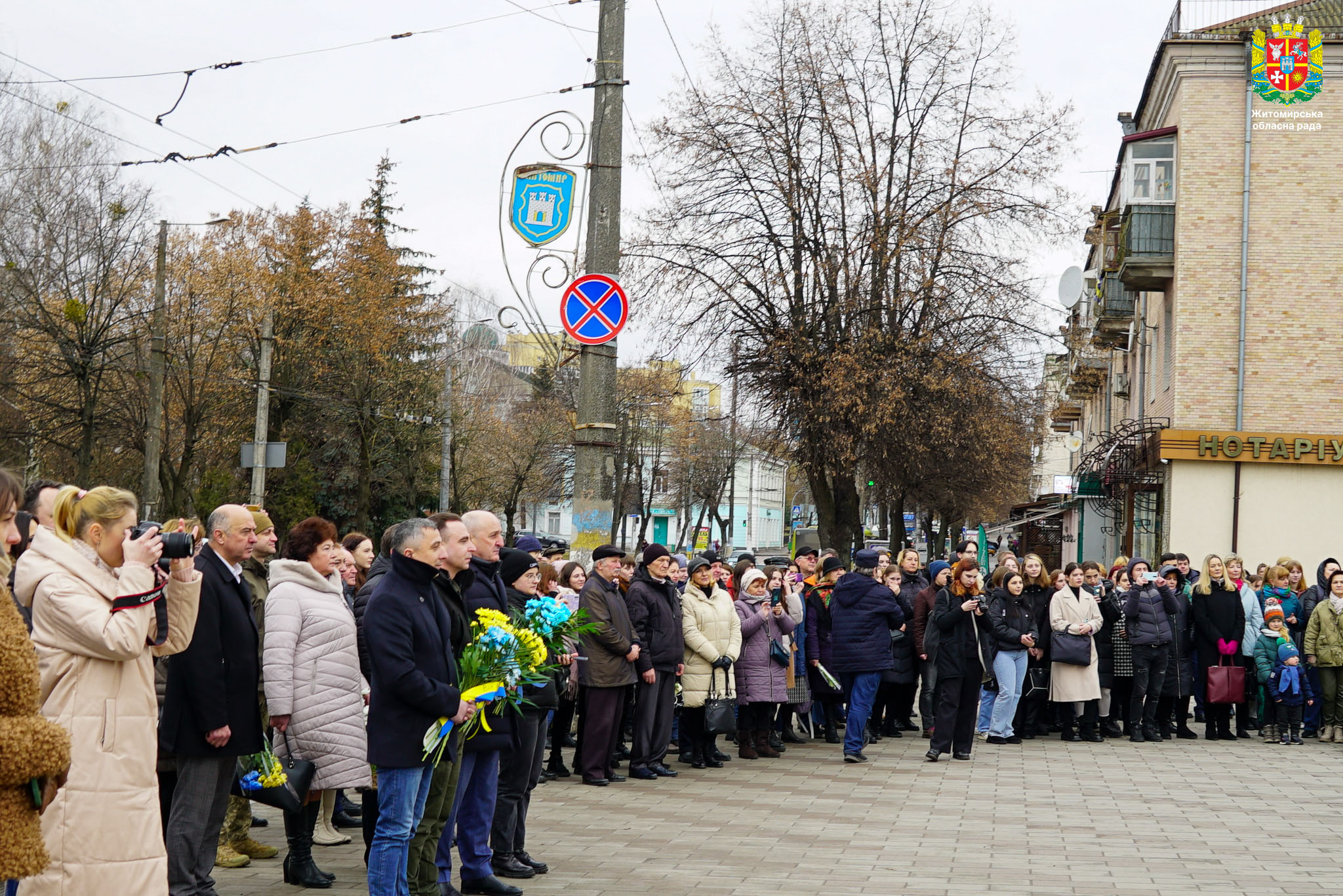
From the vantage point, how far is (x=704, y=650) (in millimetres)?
12586

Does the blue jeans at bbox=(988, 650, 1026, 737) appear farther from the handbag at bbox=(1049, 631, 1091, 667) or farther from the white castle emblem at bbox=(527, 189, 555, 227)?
the white castle emblem at bbox=(527, 189, 555, 227)

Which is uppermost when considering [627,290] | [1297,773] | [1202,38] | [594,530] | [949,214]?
[1202,38]

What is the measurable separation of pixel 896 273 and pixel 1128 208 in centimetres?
570

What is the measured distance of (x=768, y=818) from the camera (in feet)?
32.8

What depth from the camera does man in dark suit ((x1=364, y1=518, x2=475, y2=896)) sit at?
6.02 meters

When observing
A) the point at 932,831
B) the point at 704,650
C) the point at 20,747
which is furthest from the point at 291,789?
the point at 704,650

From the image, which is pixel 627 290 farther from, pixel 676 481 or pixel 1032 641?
pixel 676 481

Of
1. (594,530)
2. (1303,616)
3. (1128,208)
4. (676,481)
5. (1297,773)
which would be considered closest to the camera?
(594,530)

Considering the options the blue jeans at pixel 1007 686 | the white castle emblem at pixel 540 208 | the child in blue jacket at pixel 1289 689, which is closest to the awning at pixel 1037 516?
the child in blue jacket at pixel 1289 689

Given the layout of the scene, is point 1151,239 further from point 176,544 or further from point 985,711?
point 176,544

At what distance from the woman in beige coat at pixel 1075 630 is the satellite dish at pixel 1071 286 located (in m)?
18.3

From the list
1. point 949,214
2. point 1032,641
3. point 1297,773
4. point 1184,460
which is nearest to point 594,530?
point 1032,641

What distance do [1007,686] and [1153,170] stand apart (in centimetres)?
1745

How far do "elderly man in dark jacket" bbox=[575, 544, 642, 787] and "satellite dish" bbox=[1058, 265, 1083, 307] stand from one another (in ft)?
77.9
